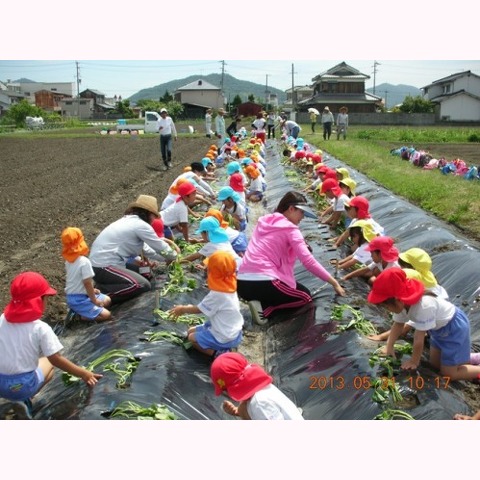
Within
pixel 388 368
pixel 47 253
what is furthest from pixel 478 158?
pixel 388 368

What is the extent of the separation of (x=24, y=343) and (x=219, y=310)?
1613 mm

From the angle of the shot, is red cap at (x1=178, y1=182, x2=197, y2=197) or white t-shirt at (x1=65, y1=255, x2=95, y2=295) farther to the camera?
red cap at (x1=178, y1=182, x2=197, y2=197)

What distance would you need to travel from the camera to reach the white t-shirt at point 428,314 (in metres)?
4.18

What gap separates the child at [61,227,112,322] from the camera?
5355mm

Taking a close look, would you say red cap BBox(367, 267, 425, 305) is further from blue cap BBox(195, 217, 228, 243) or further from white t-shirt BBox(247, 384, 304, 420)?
blue cap BBox(195, 217, 228, 243)

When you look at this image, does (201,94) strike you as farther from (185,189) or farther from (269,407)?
(269,407)

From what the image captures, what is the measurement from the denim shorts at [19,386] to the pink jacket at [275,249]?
2657 millimetres

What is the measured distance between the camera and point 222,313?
4664mm

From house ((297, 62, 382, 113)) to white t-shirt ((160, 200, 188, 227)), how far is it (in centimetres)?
5063

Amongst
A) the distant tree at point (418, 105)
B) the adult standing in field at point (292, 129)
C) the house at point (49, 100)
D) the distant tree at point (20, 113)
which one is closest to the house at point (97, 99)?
the house at point (49, 100)

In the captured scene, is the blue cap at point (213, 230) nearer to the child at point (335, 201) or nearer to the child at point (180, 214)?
the child at point (180, 214)

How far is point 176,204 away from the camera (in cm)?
815

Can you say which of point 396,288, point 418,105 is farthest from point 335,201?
point 418,105
